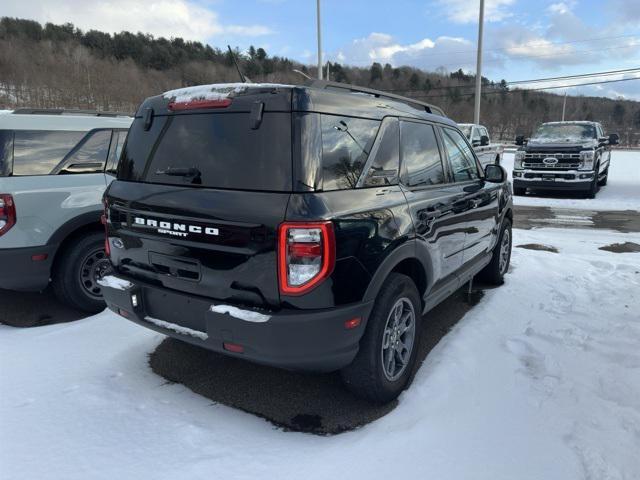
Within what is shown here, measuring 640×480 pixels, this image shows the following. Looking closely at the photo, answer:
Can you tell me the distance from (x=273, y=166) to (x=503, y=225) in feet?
12.7

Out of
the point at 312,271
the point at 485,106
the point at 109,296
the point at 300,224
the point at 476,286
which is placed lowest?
the point at 476,286

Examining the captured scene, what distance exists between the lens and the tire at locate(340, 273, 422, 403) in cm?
281

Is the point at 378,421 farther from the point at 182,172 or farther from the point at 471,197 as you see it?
the point at 471,197

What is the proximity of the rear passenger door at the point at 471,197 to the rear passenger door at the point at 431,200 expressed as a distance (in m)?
0.16

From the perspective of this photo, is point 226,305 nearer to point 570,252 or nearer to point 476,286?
point 476,286

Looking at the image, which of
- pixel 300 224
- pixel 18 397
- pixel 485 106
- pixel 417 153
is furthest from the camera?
pixel 485 106

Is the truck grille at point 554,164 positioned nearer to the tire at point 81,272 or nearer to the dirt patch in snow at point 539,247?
the dirt patch in snow at point 539,247

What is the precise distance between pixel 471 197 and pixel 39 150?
401cm

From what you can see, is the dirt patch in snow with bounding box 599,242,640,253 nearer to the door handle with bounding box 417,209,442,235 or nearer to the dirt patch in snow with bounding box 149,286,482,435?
Answer: the dirt patch in snow with bounding box 149,286,482,435

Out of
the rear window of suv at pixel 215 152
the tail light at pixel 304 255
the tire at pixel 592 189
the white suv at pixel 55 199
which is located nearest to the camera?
the tail light at pixel 304 255

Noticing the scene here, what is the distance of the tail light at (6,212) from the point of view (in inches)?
156

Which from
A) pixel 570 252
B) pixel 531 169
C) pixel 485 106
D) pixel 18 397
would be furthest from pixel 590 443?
pixel 485 106

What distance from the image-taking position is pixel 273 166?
2.50m

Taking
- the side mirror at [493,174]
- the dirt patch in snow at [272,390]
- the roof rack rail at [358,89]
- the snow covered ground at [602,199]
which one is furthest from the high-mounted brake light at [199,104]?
the snow covered ground at [602,199]
